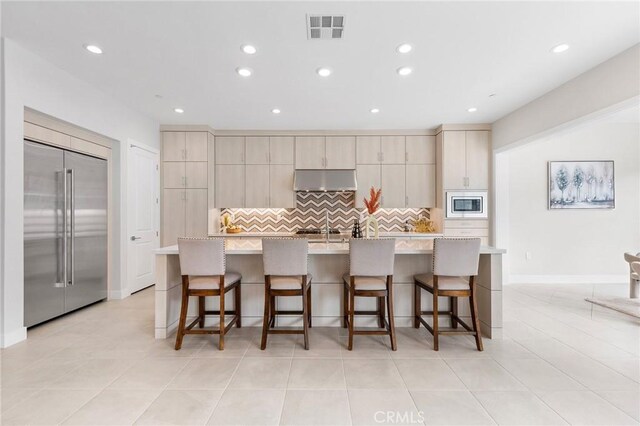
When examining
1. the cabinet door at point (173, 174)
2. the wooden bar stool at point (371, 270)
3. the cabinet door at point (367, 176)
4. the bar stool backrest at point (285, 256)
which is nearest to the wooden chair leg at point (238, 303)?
the bar stool backrest at point (285, 256)

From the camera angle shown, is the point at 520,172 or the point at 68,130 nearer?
the point at 68,130

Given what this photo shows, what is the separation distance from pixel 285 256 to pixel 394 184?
132 inches

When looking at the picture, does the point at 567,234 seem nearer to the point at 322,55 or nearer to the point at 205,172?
the point at 322,55

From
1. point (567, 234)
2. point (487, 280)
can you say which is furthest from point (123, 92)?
point (567, 234)

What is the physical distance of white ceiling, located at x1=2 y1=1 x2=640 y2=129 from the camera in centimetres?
216

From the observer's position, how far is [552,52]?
2.70 m

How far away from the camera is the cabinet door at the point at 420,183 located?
17.3 ft

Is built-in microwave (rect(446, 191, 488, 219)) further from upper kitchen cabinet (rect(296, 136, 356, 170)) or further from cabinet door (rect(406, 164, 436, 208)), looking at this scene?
upper kitchen cabinet (rect(296, 136, 356, 170))

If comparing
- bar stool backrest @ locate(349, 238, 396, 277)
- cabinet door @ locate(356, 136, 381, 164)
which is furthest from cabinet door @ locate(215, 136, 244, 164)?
bar stool backrest @ locate(349, 238, 396, 277)

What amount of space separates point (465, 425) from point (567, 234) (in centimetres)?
492

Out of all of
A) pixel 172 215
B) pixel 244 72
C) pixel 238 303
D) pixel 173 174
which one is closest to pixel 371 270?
pixel 238 303

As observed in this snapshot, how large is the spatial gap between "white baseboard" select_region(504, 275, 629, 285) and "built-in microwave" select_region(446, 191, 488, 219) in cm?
126

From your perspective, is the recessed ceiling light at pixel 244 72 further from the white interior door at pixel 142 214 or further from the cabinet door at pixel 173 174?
the cabinet door at pixel 173 174
